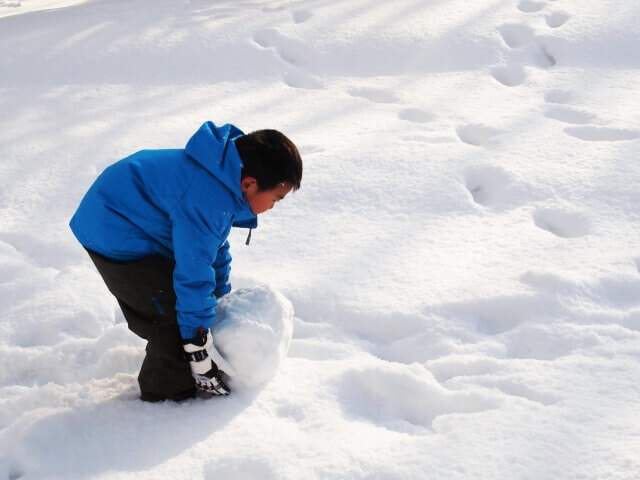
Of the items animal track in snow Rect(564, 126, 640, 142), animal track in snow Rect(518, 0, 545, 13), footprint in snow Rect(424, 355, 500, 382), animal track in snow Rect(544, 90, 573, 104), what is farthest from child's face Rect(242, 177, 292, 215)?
animal track in snow Rect(518, 0, 545, 13)

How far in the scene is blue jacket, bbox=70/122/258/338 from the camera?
167 cm

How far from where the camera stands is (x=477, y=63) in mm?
3830

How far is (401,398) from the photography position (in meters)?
1.87

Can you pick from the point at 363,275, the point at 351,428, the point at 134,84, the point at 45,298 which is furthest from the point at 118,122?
the point at 351,428

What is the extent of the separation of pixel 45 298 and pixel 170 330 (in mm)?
655

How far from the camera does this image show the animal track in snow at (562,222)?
8.38 feet

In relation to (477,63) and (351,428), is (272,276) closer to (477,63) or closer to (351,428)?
(351,428)

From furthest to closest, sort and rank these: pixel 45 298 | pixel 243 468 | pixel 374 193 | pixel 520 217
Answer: pixel 374 193
pixel 520 217
pixel 45 298
pixel 243 468

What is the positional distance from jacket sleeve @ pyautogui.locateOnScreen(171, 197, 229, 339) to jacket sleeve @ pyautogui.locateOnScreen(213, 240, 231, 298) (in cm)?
26

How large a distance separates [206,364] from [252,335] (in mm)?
138

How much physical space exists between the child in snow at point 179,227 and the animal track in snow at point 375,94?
189 centimetres

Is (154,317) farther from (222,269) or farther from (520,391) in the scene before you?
(520,391)

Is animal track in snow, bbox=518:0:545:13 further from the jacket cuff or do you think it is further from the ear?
the jacket cuff

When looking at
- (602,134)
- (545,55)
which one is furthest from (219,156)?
(545,55)
